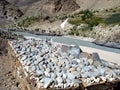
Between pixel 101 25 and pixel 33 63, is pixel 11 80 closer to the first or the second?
pixel 33 63

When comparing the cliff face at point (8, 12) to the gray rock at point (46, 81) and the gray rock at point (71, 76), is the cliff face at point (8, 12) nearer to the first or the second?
the gray rock at point (71, 76)

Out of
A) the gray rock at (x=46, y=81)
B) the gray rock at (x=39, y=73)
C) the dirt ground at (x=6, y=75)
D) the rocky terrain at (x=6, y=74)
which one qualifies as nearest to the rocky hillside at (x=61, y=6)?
the rocky terrain at (x=6, y=74)

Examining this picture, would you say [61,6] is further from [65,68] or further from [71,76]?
[71,76]

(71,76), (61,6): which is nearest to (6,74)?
(71,76)

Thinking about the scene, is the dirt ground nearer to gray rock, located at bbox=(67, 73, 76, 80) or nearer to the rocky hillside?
gray rock, located at bbox=(67, 73, 76, 80)

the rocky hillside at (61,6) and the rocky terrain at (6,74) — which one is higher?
the rocky hillside at (61,6)

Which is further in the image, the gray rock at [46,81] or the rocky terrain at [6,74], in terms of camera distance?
the rocky terrain at [6,74]

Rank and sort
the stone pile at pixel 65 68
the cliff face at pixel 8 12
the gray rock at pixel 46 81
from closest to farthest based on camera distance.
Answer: the gray rock at pixel 46 81, the stone pile at pixel 65 68, the cliff face at pixel 8 12

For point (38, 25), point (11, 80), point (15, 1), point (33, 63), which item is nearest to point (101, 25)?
point (38, 25)
